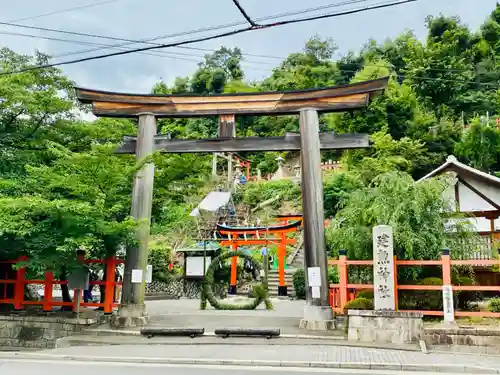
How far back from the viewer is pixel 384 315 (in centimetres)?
1031

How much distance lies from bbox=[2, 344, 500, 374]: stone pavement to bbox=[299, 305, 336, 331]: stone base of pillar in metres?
1.73

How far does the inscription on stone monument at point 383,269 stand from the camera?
1056cm

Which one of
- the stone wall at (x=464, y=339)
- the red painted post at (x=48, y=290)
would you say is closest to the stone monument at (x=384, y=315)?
the stone wall at (x=464, y=339)

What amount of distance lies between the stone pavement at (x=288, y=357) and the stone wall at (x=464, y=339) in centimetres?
56

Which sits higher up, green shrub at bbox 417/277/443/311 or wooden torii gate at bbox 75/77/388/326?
wooden torii gate at bbox 75/77/388/326

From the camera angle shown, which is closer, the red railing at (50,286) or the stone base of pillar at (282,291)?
the red railing at (50,286)

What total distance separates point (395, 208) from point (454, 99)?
31309 millimetres

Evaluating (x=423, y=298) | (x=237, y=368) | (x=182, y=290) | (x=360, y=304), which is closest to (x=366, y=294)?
(x=360, y=304)

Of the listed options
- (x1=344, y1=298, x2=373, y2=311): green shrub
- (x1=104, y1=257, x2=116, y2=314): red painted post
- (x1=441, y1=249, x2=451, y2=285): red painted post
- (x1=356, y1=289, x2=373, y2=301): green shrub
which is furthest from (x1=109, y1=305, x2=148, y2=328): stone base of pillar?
(x1=441, y1=249, x2=451, y2=285): red painted post

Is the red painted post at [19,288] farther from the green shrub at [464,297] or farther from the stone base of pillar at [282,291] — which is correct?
the stone base of pillar at [282,291]

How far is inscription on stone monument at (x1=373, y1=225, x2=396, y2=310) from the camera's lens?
10562 mm

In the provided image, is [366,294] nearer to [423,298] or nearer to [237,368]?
[423,298]

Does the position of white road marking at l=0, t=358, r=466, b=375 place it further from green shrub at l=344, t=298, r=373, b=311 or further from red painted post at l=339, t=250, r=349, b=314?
red painted post at l=339, t=250, r=349, b=314

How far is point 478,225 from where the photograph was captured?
65.3ft
